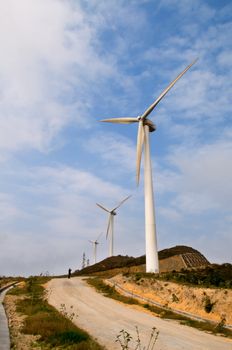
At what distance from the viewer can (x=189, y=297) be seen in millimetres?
29844

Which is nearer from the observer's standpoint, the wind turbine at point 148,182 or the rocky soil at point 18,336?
the rocky soil at point 18,336

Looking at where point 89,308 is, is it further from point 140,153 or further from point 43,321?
point 140,153

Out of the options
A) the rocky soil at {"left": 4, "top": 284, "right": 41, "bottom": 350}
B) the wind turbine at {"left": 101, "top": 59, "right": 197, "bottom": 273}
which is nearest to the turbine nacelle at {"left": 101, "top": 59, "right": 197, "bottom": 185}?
the wind turbine at {"left": 101, "top": 59, "right": 197, "bottom": 273}

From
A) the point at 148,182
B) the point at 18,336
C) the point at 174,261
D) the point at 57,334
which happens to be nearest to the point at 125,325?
the point at 57,334

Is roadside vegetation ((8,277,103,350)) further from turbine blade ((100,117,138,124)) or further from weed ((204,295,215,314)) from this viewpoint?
turbine blade ((100,117,138,124))

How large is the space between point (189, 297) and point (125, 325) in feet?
35.8

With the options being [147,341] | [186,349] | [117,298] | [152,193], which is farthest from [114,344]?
[152,193]

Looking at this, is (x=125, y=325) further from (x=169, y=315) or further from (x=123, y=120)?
(x=123, y=120)

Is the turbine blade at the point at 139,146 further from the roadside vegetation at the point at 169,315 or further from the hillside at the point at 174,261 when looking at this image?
the hillside at the point at 174,261

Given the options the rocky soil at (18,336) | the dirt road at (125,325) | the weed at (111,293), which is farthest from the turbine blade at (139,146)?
the rocky soil at (18,336)

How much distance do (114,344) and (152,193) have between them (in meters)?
30.6

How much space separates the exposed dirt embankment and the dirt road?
12.8 ft

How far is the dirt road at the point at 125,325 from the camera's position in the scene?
16.0m

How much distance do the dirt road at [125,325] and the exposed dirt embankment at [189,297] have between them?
3.90 meters
